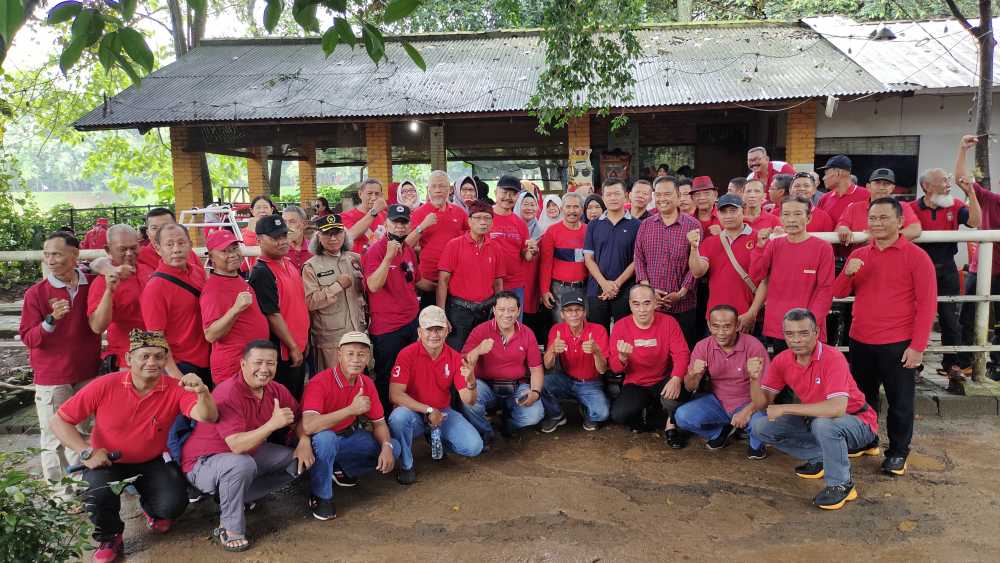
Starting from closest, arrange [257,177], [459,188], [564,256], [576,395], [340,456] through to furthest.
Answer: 1. [340,456]
2. [576,395]
3. [564,256]
4. [459,188]
5. [257,177]

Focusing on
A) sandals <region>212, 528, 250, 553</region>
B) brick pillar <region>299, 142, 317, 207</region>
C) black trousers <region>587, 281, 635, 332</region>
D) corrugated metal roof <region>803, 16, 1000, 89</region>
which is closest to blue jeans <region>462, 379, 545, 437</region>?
black trousers <region>587, 281, 635, 332</region>

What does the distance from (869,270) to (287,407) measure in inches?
151

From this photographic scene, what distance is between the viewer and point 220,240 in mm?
3943

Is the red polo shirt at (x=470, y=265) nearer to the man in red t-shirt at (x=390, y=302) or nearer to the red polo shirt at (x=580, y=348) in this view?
the man in red t-shirt at (x=390, y=302)

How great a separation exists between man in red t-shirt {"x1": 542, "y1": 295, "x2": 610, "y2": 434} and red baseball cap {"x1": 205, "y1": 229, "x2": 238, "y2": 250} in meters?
2.44

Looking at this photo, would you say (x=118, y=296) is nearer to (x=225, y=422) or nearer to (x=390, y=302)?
(x=225, y=422)

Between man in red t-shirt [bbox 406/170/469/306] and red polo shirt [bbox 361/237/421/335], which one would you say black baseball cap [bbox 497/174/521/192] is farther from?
red polo shirt [bbox 361/237/421/335]

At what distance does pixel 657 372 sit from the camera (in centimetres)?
503

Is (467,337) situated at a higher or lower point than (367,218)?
lower

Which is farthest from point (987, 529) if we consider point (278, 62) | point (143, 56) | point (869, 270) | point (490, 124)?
point (278, 62)

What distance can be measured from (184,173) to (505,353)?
9875 millimetres

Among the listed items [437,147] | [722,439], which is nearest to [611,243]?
[722,439]

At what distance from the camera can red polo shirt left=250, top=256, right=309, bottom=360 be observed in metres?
4.17

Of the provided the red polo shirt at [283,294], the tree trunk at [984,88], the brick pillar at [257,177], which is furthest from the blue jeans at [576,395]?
the brick pillar at [257,177]
